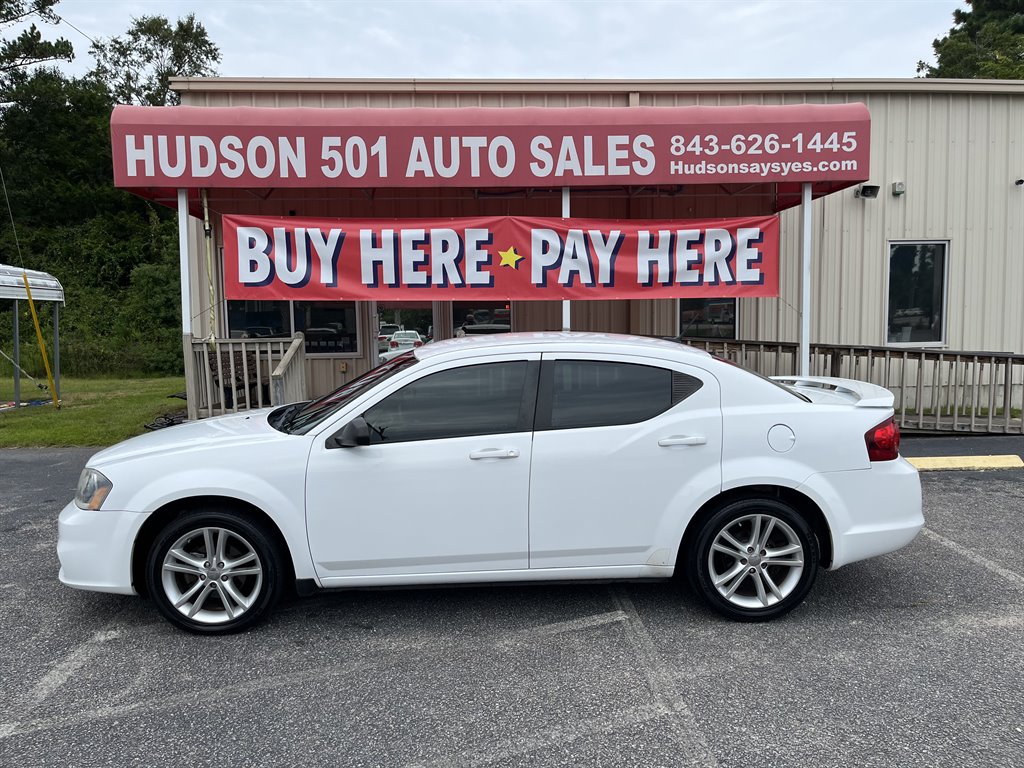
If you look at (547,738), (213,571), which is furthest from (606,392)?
(213,571)

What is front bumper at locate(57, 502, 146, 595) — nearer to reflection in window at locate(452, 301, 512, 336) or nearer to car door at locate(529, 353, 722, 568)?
car door at locate(529, 353, 722, 568)

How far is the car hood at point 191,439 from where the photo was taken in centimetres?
406

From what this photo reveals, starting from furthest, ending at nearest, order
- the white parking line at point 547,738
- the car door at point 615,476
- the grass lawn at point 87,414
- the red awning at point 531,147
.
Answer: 1. the grass lawn at point 87,414
2. the red awning at point 531,147
3. the car door at point 615,476
4. the white parking line at point 547,738

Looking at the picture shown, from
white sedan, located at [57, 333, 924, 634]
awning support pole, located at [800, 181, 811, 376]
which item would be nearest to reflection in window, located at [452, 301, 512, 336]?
awning support pole, located at [800, 181, 811, 376]

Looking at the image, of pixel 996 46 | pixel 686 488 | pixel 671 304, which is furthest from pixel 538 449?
pixel 996 46

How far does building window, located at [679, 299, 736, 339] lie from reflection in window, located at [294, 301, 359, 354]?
5.00 meters

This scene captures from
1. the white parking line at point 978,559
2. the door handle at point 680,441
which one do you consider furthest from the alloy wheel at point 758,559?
the white parking line at point 978,559

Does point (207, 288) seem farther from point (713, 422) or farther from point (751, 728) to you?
point (751, 728)

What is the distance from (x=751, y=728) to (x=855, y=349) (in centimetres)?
771

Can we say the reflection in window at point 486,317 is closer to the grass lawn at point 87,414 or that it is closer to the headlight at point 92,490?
the grass lawn at point 87,414

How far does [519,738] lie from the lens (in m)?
3.06

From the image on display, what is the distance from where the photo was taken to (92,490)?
401cm

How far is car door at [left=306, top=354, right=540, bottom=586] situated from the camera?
3.95 m

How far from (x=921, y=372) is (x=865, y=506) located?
5.82 m
